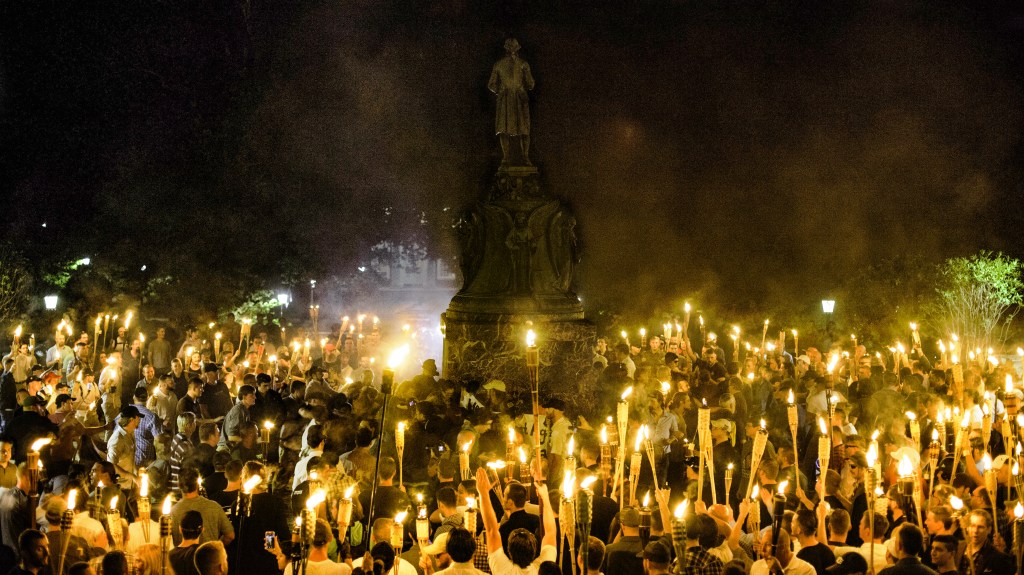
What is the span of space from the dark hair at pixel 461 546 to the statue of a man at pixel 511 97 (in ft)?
31.9

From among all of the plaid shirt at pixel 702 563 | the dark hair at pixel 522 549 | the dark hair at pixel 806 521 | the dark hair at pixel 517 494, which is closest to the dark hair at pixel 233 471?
the dark hair at pixel 517 494

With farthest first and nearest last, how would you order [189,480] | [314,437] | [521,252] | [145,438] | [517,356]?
[521,252] < [517,356] < [145,438] < [314,437] < [189,480]

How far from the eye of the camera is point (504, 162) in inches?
579

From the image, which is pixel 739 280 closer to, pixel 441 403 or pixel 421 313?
pixel 441 403

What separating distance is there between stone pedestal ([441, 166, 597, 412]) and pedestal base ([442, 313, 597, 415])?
1cm

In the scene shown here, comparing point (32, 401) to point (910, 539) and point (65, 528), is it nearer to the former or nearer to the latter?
point (65, 528)

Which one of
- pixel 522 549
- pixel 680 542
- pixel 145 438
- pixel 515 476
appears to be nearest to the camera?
pixel 680 542

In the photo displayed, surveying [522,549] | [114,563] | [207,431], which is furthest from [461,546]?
[207,431]

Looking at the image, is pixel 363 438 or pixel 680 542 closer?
pixel 680 542

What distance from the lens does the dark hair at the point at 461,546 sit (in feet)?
18.1

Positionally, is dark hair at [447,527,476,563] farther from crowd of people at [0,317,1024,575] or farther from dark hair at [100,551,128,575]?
dark hair at [100,551,128,575]

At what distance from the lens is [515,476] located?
30.6ft

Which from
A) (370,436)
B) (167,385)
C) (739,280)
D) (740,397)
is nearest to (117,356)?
(167,385)

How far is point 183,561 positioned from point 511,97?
10128 millimetres
